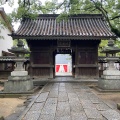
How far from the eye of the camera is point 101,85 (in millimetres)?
11484

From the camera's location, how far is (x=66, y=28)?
1661 cm

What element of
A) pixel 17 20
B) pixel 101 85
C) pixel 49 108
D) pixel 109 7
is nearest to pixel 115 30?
pixel 109 7

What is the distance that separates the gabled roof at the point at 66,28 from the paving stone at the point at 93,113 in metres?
9.14

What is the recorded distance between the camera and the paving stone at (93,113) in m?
5.26

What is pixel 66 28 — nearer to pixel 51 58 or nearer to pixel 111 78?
pixel 51 58

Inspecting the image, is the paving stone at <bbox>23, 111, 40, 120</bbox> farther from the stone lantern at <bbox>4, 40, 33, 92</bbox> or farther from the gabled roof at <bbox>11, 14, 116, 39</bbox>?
the gabled roof at <bbox>11, 14, 116, 39</bbox>

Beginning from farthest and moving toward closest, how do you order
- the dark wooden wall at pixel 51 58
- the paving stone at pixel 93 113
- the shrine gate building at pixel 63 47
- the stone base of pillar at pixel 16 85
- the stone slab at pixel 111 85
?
the dark wooden wall at pixel 51 58, the shrine gate building at pixel 63 47, the stone slab at pixel 111 85, the stone base of pillar at pixel 16 85, the paving stone at pixel 93 113

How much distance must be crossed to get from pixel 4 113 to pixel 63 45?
32.4 feet

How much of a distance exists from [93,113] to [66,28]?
1186cm

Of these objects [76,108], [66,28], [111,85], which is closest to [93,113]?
[76,108]

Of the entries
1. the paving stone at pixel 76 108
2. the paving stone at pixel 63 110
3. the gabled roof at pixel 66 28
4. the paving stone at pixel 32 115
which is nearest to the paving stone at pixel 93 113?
the paving stone at pixel 76 108

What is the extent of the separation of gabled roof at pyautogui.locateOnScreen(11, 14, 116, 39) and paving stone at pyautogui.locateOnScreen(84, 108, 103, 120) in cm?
914

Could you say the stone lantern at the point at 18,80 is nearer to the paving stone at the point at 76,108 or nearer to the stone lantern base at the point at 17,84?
the stone lantern base at the point at 17,84

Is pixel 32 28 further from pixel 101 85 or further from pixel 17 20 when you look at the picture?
pixel 101 85
